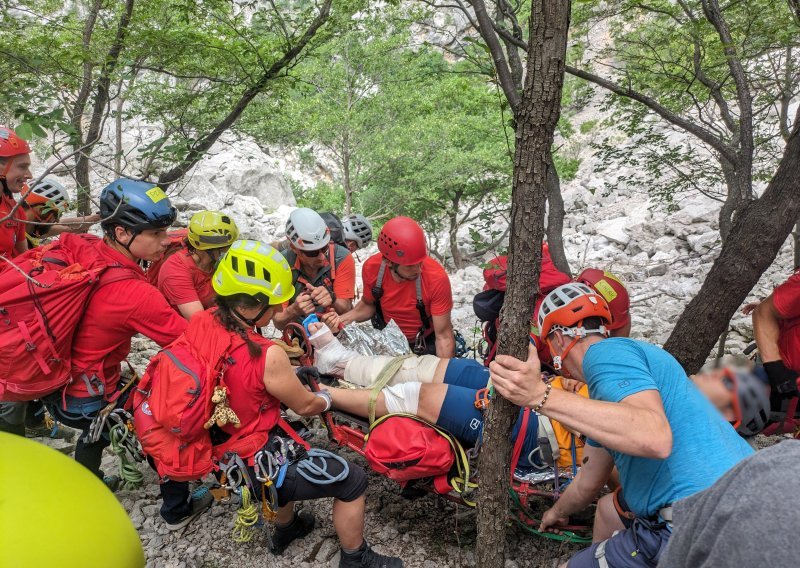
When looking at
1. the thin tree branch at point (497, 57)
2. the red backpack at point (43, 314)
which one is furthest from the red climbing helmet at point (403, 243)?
the red backpack at point (43, 314)

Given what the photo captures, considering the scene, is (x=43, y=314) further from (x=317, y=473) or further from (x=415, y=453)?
(x=415, y=453)

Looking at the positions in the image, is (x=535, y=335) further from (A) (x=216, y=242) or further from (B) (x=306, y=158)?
(B) (x=306, y=158)

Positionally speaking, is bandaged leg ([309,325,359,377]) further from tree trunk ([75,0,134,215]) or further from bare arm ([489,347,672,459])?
tree trunk ([75,0,134,215])

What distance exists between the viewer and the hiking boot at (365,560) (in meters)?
2.94

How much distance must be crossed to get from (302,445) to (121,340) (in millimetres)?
1463

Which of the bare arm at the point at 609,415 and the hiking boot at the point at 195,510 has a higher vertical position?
the bare arm at the point at 609,415

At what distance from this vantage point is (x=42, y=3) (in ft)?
28.3

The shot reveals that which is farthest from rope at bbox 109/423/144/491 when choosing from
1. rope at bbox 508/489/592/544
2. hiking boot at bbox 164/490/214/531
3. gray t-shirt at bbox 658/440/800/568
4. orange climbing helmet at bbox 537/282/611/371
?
gray t-shirt at bbox 658/440/800/568

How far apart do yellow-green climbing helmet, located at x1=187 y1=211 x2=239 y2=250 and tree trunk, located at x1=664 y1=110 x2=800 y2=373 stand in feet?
12.5

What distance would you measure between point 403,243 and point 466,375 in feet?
4.17

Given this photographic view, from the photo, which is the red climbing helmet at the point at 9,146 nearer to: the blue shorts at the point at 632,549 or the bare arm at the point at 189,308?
the bare arm at the point at 189,308

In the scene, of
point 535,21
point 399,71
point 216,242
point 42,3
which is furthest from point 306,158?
point 535,21

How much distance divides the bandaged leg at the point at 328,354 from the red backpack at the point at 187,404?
113 centimetres

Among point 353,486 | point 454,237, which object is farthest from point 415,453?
point 454,237
